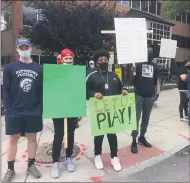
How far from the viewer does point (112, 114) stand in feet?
15.1

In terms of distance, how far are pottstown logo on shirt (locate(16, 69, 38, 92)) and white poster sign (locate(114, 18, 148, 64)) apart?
1611 mm

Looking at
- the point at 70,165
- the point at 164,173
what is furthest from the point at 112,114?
the point at 164,173

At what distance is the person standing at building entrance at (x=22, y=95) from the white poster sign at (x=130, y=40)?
1559mm

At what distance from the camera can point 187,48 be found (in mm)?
34562

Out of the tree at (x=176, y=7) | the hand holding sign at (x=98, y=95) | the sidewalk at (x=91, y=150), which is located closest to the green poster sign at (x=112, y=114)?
the hand holding sign at (x=98, y=95)

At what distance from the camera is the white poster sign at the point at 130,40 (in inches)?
197

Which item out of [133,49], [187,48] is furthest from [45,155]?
[187,48]

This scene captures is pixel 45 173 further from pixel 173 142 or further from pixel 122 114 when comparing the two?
pixel 173 142

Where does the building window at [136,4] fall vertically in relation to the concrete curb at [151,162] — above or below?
above

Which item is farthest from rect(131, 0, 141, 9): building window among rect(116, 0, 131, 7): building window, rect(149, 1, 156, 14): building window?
rect(149, 1, 156, 14): building window

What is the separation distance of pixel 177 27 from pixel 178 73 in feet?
86.8

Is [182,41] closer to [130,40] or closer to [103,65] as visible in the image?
[130,40]

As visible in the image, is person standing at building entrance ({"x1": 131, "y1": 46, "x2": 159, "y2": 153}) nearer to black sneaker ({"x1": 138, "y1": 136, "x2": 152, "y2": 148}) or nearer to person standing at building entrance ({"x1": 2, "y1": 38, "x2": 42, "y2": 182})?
black sneaker ({"x1": 138, "y1": 136, "x2": 152, "y2": 148})

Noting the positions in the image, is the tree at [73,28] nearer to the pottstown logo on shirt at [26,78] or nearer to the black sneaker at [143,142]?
the black sneaker at [143,142]
